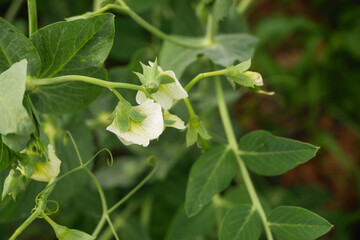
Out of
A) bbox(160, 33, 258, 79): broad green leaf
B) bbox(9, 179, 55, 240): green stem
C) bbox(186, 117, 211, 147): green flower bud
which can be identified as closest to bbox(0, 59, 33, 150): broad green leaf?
bbox(9, 179, 55, 240): green stem

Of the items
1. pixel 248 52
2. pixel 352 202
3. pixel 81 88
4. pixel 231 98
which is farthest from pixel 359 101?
pixel 81 88

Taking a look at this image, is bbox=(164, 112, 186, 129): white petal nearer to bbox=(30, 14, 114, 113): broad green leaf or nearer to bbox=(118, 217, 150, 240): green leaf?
bbox=(30, 14, 114, 113): broad green leaf

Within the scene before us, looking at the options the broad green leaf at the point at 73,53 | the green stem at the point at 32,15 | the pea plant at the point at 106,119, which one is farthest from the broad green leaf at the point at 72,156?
the green stem at the point at 32,15

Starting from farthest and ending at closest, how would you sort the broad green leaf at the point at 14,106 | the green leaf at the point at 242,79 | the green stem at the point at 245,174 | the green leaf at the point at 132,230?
the green leaf at the point at 132,230 < the green stem at the point at 245,174 < the green leaf at the point at 242,79 < the broad green leaf at the point at 14,106

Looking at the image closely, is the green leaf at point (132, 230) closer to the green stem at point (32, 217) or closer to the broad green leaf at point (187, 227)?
the broad green leaf at point (187, 227)

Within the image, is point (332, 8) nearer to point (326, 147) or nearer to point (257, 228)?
point (326, 147)

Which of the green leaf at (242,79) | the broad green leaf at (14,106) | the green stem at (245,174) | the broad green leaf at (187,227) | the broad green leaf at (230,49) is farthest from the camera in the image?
the broad green leaf at (187,227)
